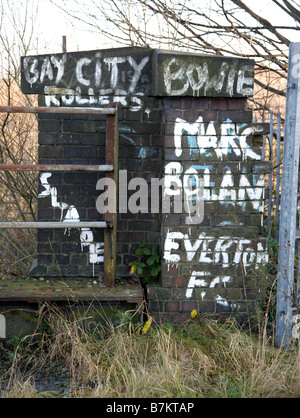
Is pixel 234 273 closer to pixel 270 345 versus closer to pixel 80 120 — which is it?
pixel 270 345

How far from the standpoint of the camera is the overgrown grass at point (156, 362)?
284 centimetres

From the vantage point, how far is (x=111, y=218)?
3.77 meters

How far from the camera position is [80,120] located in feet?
13.0

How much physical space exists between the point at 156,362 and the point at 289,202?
1589 mm

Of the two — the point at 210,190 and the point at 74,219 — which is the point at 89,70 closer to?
the point at 74,219

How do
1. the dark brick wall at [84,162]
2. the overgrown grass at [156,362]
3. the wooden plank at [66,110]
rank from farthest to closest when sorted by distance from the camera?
1. the dark brick wall at [84,162]
2. the wooden plank at [66,110]
3. the overgrown grass at [156,362]

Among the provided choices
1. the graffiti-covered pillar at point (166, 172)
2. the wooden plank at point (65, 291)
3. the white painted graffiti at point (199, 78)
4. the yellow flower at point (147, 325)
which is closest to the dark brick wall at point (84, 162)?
the graffiti-covered pillar at point (166, 172)

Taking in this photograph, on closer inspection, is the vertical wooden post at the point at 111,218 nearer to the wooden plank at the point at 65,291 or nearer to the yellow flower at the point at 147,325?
the wooden plank at the point at 65,291

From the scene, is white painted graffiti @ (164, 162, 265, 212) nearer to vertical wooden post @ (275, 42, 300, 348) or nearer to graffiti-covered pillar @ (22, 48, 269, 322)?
graffiti-covered pillar @ (22, 48, 269, 322)

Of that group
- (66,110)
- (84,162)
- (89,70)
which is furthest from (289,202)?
(89,70)

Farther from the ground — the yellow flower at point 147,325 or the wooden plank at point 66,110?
the wooden plank at point 66,110
